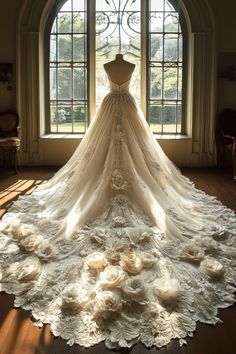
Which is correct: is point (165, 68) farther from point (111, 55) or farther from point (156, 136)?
point (156, 136)

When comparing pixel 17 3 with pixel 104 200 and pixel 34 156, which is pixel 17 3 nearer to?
pixel 34 156

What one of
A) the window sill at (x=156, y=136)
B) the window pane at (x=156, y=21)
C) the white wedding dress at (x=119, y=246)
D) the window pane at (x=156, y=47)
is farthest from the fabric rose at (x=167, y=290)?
the window pane at (x=156, y=21)

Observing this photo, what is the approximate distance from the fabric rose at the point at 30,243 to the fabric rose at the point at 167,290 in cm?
110

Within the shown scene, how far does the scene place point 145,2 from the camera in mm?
7457

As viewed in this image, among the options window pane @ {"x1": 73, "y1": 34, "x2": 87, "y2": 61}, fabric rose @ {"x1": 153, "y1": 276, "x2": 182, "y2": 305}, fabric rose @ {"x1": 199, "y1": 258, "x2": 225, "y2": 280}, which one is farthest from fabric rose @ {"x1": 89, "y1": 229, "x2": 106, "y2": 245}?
window pane @ {"x1": 73, "y1": 34, "x2": 87, "y2": 61}

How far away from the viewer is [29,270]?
2928 millimetres

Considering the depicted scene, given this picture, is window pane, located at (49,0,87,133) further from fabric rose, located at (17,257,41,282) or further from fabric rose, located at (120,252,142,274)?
fabric rose, located at (120,252,142,274)

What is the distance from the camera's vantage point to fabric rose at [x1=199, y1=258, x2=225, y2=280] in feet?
9.53

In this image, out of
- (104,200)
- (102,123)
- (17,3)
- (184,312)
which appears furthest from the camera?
(17,3)

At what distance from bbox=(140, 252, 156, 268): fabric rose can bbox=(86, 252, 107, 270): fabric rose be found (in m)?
0.28

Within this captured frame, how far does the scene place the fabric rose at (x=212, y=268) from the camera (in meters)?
2.91

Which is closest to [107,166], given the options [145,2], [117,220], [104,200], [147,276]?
[104,200]

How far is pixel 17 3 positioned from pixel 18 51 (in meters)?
0.84

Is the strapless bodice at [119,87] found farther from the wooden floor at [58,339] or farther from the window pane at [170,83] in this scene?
the window pane at [170,83]
